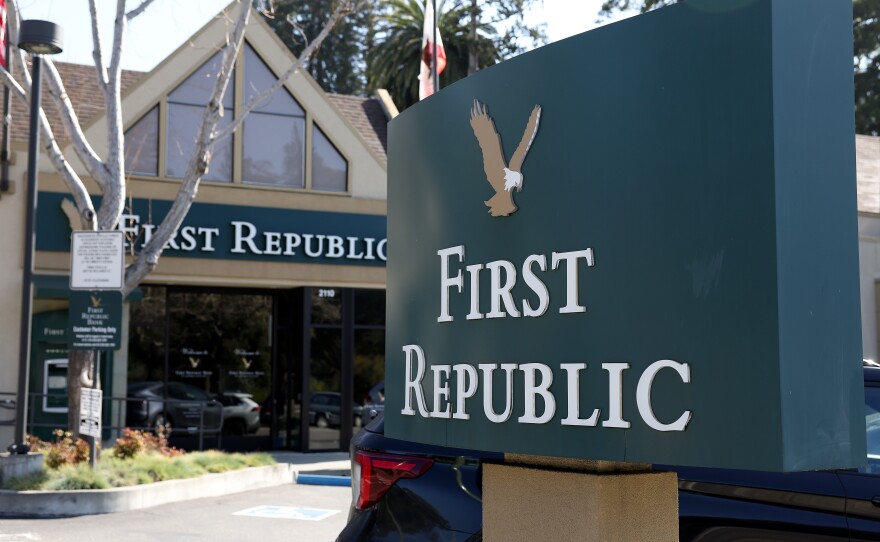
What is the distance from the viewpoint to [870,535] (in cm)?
412

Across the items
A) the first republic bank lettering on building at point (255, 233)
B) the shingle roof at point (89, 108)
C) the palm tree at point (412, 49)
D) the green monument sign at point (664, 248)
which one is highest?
the palm tree at point (412, 49)

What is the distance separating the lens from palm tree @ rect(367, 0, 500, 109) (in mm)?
36125

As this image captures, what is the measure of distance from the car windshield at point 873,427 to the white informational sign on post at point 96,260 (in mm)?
9762

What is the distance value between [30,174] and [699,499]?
1076 cm

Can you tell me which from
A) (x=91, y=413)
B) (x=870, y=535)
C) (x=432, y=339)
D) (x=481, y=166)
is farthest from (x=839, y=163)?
(x=91, y=413)

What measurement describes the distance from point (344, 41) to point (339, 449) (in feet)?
111

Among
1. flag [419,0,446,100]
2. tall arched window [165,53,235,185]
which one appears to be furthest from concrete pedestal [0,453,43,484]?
tall arched window [165,53,235,185]

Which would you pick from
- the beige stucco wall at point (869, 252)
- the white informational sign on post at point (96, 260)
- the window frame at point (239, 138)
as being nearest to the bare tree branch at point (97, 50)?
the white informational sign on post at point (96, 260)

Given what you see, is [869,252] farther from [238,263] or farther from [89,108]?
[89,108]

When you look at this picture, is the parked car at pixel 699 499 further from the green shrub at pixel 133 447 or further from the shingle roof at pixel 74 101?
the shingle roof at pixel 74 101

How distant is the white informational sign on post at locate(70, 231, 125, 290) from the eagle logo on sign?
1002 cm

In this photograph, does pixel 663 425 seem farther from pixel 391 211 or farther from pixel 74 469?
pixel 74 469

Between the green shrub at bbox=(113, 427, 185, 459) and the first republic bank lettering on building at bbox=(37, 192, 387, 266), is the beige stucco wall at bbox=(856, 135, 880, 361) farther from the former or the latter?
the green shrub at bbox=(113, 427, 185, 459)

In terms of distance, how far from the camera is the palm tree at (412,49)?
36125 millimetres
